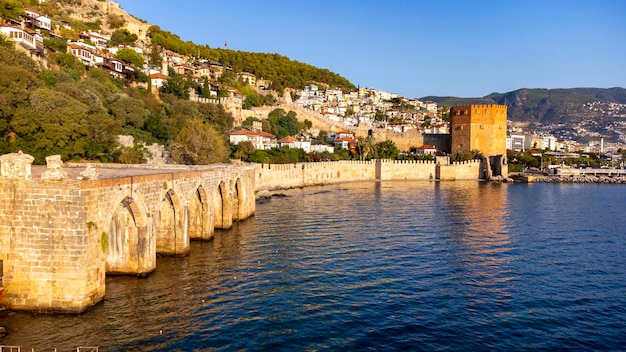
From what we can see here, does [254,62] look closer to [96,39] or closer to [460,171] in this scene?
[96,39]

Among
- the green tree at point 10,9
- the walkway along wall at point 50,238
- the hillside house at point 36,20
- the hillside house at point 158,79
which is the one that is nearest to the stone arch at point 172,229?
the walkway along wall at point 50,238

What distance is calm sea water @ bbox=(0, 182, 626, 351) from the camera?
39.4 feet

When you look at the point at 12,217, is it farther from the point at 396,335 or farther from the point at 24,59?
the point at 24,59

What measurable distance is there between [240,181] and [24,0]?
215 ft

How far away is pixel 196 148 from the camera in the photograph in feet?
137

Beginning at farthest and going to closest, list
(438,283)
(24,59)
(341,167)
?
(341,167) → (24,59) → (438,283)

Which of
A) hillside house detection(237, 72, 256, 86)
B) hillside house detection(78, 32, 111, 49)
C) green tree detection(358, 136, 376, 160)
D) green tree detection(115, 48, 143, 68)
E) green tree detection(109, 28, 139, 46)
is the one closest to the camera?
green tree detection(115, 48, 143, 68)

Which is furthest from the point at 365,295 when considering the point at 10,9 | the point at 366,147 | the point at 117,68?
the point at 366,147

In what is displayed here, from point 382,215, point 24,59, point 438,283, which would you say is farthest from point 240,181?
point 24,59

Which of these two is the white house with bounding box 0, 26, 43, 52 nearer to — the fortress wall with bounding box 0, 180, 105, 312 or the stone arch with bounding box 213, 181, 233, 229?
the stone arch with bounding box 213, 181, 233, 229

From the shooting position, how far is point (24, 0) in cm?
7338

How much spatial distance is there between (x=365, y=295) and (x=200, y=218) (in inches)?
385

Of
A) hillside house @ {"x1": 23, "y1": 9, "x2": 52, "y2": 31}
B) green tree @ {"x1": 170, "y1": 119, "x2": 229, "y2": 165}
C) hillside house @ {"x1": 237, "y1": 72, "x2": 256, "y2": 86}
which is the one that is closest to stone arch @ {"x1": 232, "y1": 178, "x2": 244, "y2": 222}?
green tree @ {"x1": 170, "y1": 119, "x2": 229, "y2": 165}

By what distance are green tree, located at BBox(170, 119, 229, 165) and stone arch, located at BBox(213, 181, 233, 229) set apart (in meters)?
16.6
